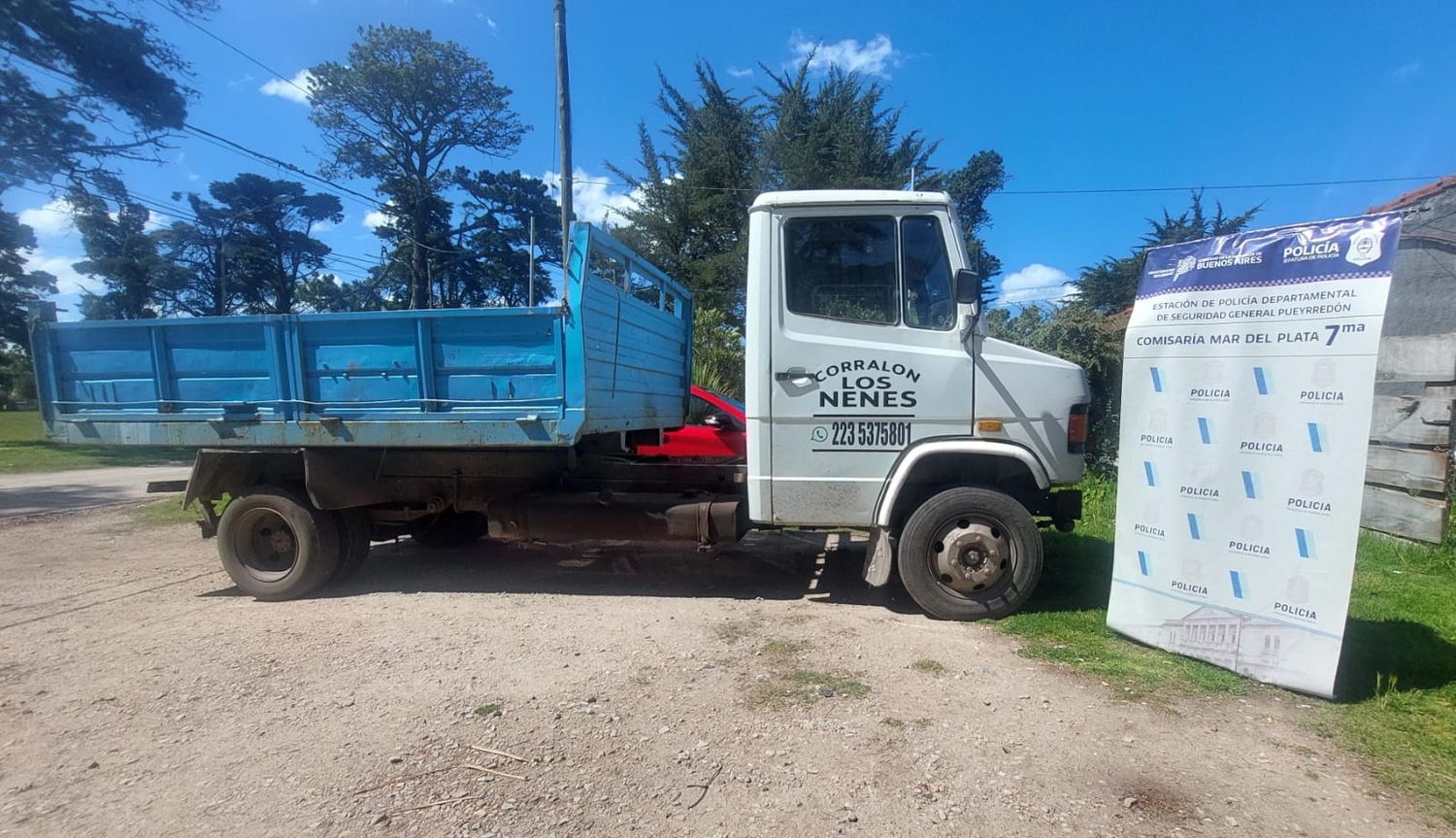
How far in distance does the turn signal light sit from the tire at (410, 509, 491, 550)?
16.2ft

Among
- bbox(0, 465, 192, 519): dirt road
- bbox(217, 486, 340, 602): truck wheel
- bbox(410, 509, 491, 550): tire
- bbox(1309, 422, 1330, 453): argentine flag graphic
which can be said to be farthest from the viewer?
bbox(0, 465, 192, 519): dirt road

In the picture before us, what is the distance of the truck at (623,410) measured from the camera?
4.52 meters

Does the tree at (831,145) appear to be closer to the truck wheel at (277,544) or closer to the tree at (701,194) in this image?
the tree at (701,194)

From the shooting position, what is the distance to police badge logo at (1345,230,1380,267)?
10.3ft

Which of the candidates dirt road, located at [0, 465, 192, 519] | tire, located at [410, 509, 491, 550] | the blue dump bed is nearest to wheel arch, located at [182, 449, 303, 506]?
the blue dump bed

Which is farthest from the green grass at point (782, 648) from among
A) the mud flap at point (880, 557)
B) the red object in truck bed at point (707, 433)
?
the red object in truck bed at point (707, 433)

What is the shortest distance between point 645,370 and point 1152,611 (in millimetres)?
3880

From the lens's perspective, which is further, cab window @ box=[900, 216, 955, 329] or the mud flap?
the mud flap

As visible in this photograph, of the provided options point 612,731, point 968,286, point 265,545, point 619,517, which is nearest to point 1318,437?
point 968,286

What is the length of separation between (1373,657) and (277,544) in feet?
23.4

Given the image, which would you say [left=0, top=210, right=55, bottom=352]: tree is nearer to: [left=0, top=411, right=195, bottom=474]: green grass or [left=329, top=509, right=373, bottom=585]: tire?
[left=0, top=411, right=195, bottom=474]: green grass

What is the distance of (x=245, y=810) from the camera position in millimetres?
2627

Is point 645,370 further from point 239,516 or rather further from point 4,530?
point 4,530

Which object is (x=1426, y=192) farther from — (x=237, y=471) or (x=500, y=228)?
(x=500, y=228)
